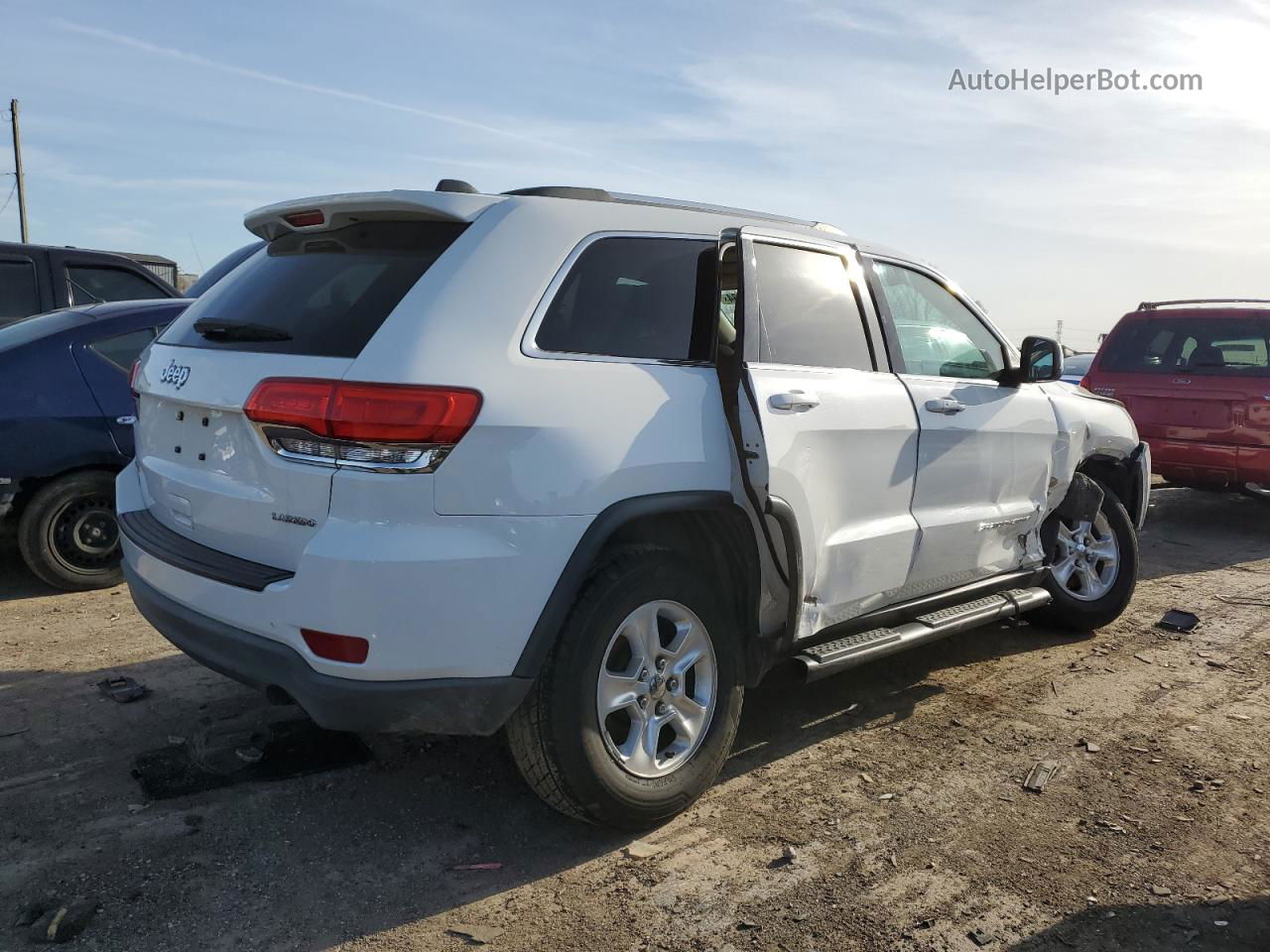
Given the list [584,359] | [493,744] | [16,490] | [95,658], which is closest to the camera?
[584,359]

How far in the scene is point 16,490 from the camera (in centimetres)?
559

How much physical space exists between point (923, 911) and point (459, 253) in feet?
7.37

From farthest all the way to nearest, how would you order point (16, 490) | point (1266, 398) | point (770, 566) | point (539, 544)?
point (1266, 398) → point (16, 490) → point (770, 566) → point (539, 544)

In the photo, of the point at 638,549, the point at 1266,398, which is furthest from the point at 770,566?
the point at 1266,398

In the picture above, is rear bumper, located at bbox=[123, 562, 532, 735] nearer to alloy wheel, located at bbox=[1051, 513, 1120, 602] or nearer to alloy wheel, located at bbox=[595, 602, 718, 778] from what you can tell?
alloy wheel, located at bbox=[595, 602, 718, 778]

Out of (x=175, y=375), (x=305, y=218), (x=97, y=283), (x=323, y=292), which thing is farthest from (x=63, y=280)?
(x=323, y=292)

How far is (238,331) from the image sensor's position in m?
3.25

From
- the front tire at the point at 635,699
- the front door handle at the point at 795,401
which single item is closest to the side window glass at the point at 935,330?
the front door handle at the point at 795,401

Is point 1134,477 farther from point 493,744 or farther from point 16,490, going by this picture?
point 16,490

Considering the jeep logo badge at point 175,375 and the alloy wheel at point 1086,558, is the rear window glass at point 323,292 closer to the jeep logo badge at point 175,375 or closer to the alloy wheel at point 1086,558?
the jeep logo badge at point 175,375

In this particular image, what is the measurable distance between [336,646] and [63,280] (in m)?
7.45

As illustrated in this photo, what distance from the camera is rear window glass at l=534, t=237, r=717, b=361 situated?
10.3 feet

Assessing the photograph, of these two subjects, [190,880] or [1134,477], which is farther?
[1134,477]

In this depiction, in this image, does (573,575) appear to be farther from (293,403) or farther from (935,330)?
(935,330)
